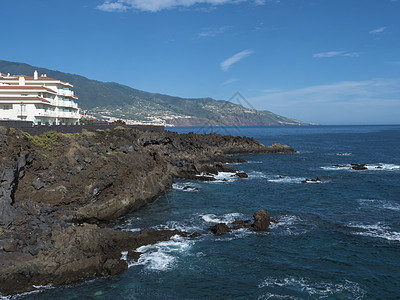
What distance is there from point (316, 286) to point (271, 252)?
5.28 m

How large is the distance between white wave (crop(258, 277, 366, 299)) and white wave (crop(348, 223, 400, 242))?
31.1 feet

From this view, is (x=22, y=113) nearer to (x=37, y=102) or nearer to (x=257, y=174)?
(x=37, y=102)

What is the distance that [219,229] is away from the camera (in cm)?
2866

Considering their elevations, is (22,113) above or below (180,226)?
above

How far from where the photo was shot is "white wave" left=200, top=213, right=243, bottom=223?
32.4m

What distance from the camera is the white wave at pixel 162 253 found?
2269 cm

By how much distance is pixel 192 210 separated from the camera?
36469 mm

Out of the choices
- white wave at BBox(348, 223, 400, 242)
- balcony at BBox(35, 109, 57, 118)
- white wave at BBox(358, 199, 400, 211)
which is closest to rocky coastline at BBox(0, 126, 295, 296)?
balcony at BBox(35, 109, 57, 118)

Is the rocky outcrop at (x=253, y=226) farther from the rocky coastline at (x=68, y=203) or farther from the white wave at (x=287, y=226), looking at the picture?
the rocky coastline at (x=68, y=203)

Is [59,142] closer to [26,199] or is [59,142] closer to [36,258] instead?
[26,199]

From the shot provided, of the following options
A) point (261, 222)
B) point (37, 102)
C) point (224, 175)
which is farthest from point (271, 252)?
point (37, 102)

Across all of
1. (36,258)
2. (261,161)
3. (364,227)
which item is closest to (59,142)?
(36,258)

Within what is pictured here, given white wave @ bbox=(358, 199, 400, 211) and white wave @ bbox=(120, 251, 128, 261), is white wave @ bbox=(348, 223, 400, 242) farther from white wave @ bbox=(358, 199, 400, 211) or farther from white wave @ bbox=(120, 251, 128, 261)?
white wave @ bbox=(120, 251, 128, 261)

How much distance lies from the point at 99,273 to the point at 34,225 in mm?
8516
